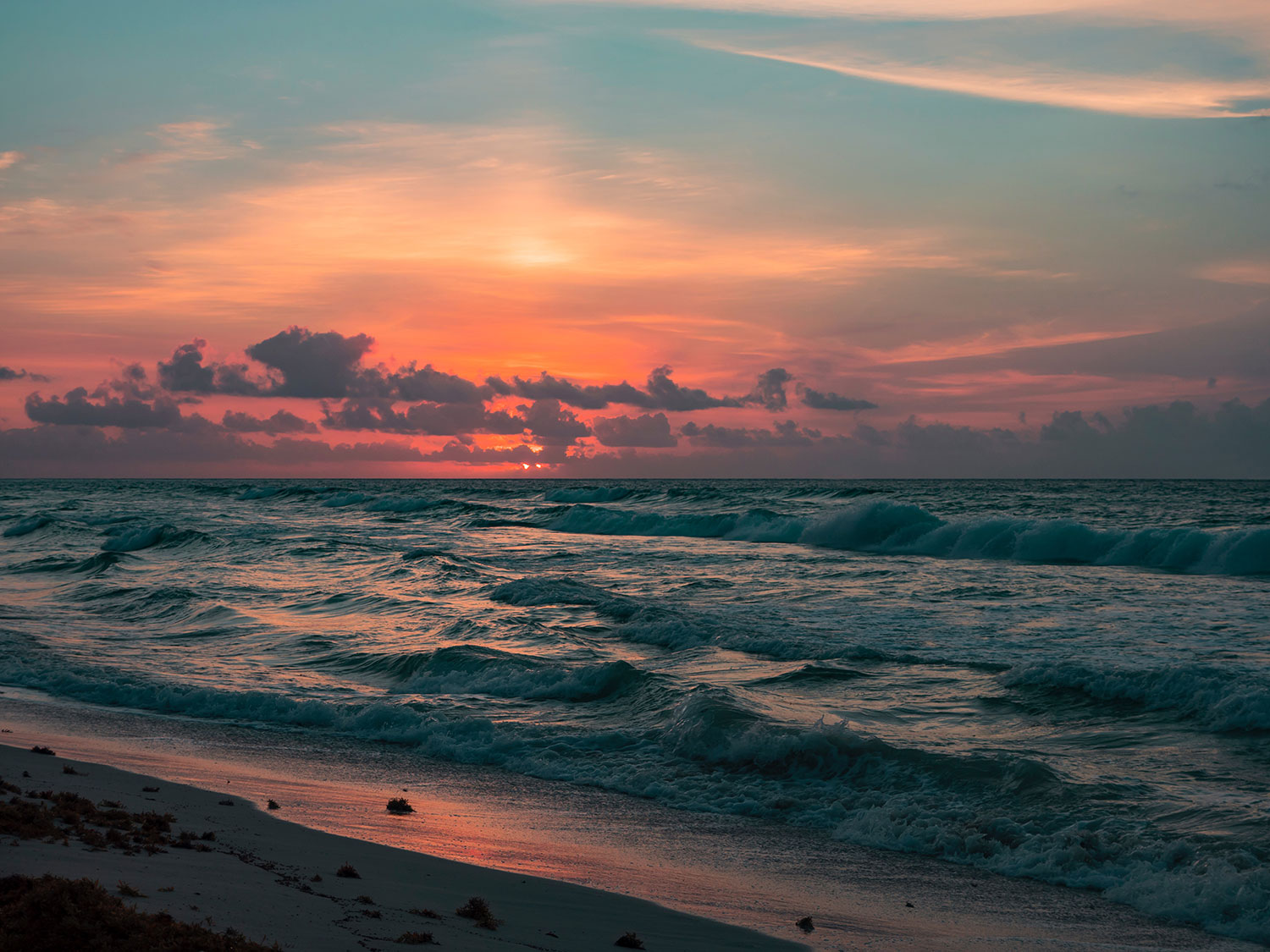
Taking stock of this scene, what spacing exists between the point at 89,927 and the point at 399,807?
4.56 meters

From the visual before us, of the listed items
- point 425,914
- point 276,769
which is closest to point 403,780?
point 276,769

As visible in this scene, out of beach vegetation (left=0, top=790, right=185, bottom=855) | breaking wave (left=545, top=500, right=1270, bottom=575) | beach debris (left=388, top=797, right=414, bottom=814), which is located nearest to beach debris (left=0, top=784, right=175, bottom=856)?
beach vegetation (left=0, top=790, right=185, bottom=855)

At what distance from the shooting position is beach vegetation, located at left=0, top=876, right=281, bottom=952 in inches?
172

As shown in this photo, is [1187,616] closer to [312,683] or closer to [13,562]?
[312,683]

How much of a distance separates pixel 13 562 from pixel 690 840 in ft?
115

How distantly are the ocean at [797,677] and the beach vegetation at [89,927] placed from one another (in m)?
5.70

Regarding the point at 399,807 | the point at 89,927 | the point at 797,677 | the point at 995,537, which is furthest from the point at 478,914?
the point at 995,537

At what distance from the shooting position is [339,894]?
6168 mm

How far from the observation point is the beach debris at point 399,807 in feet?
29.0

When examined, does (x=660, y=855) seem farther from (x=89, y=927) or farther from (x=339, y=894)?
(x=89, y=927)

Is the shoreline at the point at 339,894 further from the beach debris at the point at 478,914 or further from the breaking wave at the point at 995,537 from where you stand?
the breaking wave at the point at 995,537

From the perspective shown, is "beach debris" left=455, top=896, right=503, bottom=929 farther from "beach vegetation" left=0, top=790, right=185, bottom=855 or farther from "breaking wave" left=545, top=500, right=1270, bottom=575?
"breaking wave" left=545, top=500, right=1270, bottom=575

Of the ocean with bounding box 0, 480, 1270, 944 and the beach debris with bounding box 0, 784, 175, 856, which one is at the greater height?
the beach debris with bounding box 0, 784, 175, 856

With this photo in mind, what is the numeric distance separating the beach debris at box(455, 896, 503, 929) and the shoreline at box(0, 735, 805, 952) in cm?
5
